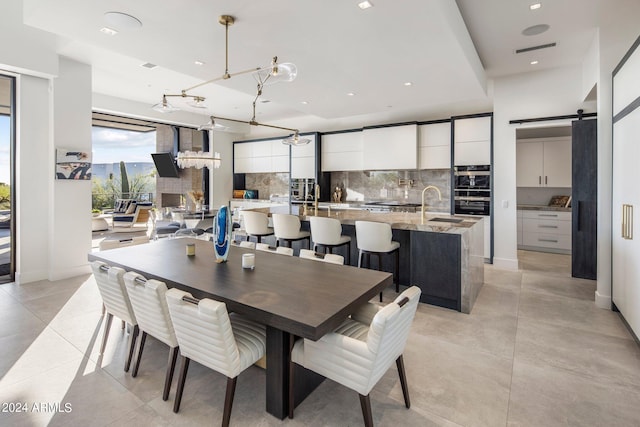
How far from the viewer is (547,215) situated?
20.6 feet

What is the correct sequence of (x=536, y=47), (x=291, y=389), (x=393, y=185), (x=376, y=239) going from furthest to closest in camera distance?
(x=393, y=185), (x=536, y=47), (x=376, y=239), (x=291, y=389)

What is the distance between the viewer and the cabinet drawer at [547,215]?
20.1 feet

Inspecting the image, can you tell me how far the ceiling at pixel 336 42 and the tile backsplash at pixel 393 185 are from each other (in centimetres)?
193

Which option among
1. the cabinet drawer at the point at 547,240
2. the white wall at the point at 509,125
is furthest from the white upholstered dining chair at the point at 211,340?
the cabinet drawer at the point at 547,240

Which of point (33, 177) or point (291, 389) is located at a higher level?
point (33, 177)

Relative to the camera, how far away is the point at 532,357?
256 centimetres

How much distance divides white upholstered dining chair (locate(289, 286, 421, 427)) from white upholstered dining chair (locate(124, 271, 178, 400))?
0.78 m

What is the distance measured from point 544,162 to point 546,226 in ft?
4.10

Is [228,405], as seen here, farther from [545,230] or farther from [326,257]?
[545,230]

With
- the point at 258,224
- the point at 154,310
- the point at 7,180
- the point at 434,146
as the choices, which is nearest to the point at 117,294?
the point at 154,310

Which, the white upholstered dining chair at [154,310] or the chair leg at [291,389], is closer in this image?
the chair leg at [291,389]

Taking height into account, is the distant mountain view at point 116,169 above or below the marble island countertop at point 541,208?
above

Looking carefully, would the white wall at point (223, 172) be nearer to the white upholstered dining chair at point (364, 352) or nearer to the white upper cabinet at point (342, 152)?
the white upper cabinet at point (342, 152)

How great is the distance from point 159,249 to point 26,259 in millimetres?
2757
